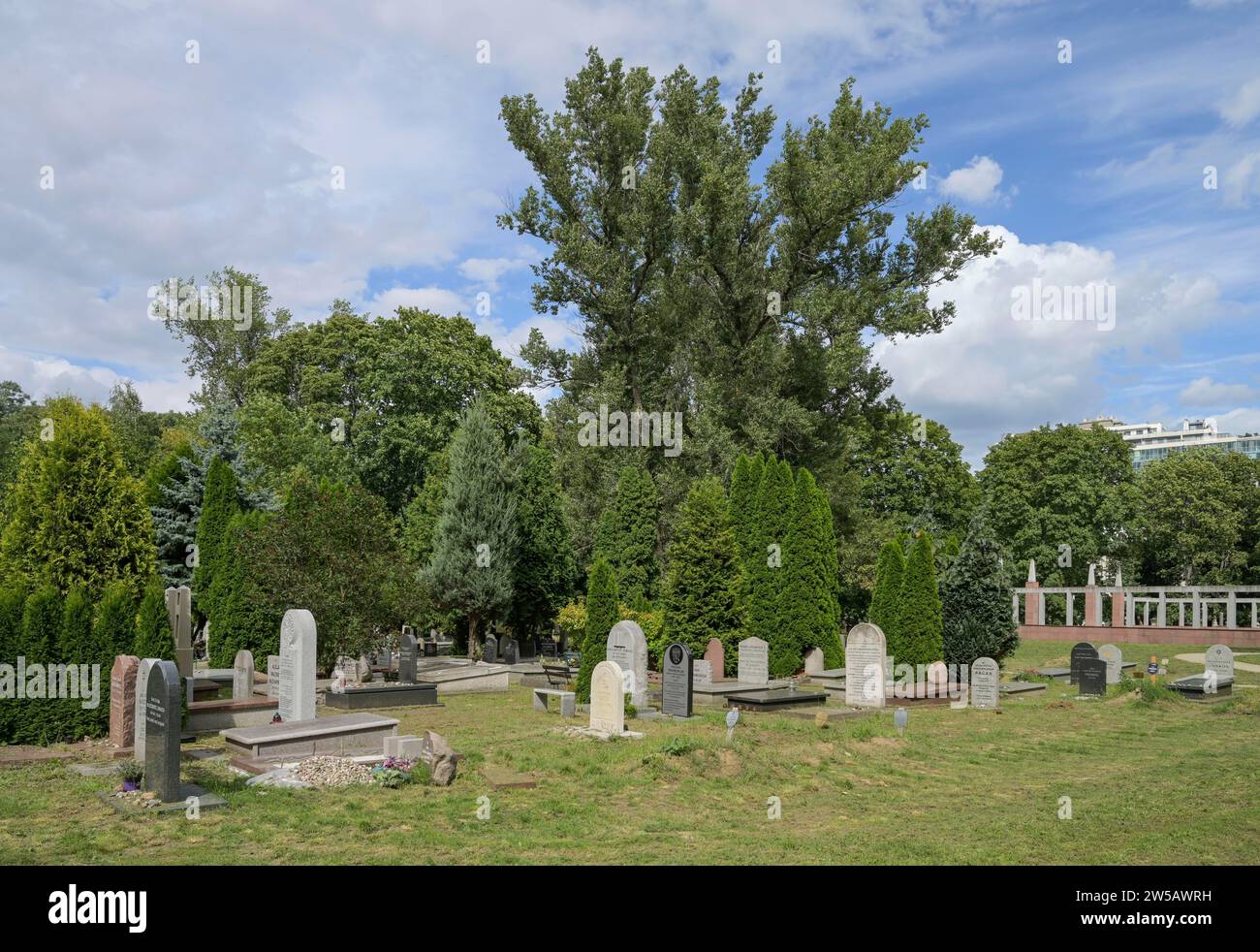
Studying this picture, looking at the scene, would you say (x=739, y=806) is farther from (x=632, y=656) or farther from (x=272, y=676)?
→ (x=272, y=676)

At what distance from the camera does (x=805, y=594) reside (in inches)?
1078

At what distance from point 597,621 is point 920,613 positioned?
944 centimetres

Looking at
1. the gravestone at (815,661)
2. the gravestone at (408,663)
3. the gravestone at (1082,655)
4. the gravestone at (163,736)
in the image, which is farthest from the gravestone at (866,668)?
the gravestone at (163,736)

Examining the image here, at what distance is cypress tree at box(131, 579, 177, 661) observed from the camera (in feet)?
51.0

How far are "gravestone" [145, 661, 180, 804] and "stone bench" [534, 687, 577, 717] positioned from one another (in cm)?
926

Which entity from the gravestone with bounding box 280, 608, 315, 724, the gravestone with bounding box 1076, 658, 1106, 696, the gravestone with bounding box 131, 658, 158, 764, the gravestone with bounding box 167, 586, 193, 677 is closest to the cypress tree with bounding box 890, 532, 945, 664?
the gravestone with bounding box 1076, 658, 1106, 696

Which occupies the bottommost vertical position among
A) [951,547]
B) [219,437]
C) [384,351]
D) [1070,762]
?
[1070,762]

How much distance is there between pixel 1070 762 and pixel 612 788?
7811 mm

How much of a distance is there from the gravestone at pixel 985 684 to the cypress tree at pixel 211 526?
19991 mm

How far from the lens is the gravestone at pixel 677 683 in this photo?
1870 cm

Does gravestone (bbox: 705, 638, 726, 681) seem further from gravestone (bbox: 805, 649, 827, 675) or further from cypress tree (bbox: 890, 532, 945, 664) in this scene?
cypress tree (bbox: 890, 532, 945, 664)

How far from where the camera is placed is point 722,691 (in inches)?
846
